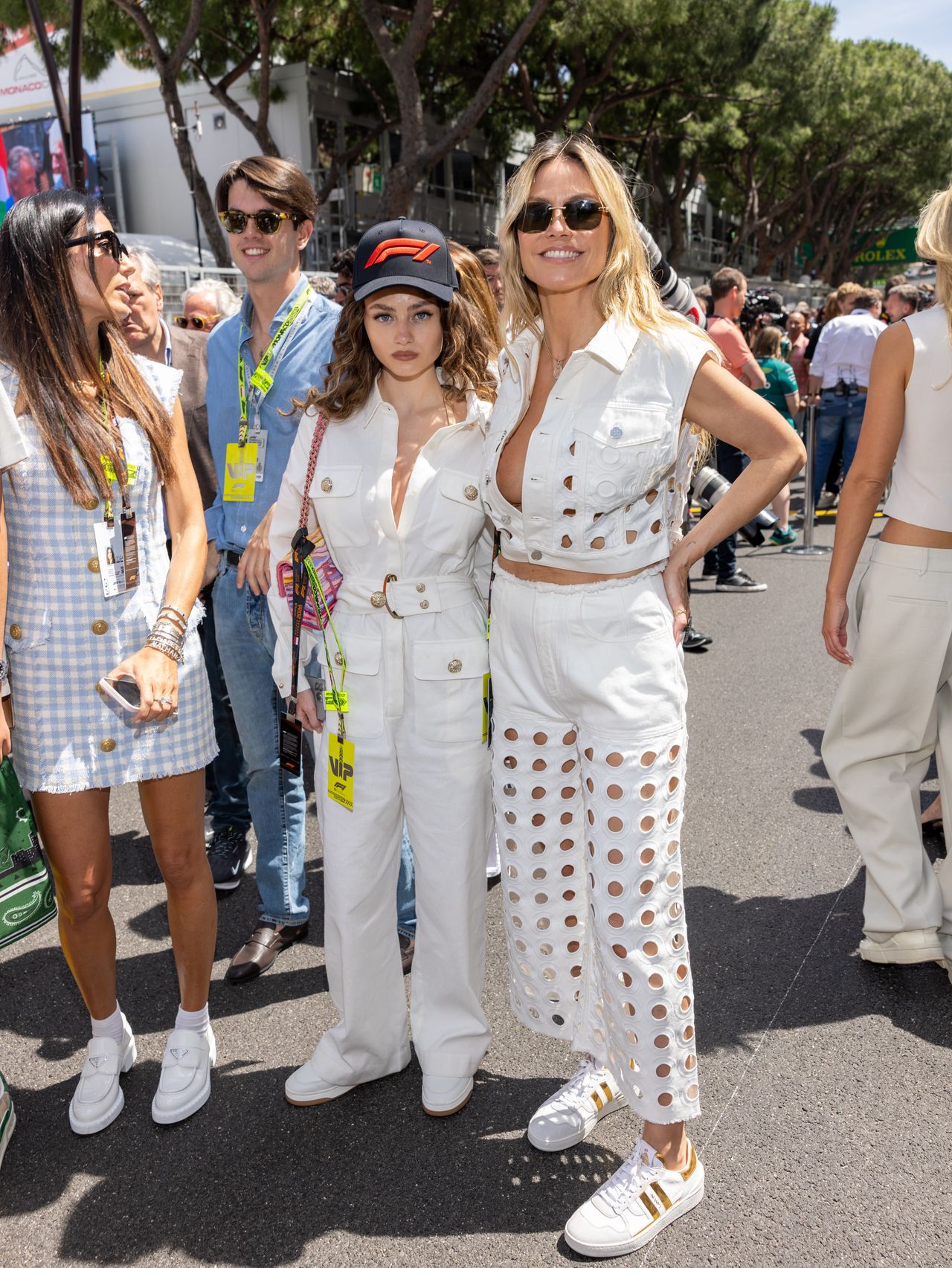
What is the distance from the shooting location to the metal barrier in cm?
997

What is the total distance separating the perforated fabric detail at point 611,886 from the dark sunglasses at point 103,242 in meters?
1.44

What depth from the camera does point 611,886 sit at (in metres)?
2.27

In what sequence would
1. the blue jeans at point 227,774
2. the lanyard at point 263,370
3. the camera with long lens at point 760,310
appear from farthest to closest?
the camera with long lens at point 760,310 → the blue jeans at point 227,774 → the lanyard at point 263,370

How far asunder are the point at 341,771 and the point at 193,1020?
2.82ft

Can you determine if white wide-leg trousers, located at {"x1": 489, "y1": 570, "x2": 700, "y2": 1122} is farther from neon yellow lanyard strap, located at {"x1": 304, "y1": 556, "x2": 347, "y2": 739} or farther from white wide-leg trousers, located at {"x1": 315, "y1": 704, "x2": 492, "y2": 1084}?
neon yellow lanyard strap, located at {"x1": 304, "y1": 556, "x2": 347, "y2": 739}

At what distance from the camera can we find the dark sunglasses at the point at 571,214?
223cm

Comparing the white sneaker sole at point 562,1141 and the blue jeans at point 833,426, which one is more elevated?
the blue jeans at point 833,426

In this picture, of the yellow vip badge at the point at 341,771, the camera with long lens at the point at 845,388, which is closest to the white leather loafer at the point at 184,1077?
the yellow vip badge at the point at 341,771

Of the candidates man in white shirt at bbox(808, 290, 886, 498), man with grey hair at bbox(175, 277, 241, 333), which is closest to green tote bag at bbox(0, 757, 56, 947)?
man with grey hair at bbox(175, 277, 241, 333)

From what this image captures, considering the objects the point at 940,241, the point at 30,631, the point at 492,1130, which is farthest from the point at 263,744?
the point at 940,241

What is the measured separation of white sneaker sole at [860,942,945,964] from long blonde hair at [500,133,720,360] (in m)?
2.00

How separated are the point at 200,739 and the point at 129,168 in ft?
104

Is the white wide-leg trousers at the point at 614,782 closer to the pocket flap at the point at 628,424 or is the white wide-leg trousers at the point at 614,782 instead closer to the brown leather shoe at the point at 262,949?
the pocket flap at the point at 628,424

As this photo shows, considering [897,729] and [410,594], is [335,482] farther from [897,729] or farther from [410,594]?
[897,729]
